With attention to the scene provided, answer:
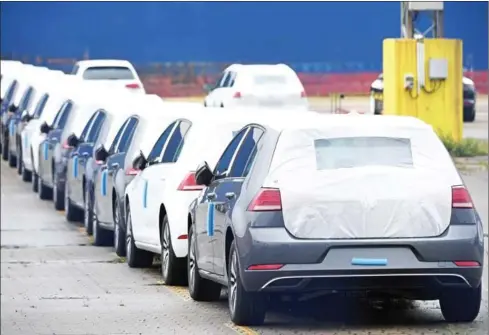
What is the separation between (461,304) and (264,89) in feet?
86.4

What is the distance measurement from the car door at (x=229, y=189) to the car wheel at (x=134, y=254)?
12.0 feet

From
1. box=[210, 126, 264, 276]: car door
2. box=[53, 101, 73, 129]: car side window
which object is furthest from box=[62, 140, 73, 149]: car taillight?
box=[210, 126, 264, 276]: car door

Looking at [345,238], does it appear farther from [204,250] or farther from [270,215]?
[204,250]

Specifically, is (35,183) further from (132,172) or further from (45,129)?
(132,172)

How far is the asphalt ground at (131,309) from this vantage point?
12.1 metres

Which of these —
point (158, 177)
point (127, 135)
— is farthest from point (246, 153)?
point (127, 135)

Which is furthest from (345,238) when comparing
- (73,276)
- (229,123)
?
(73,276)

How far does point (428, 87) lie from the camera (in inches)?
1212

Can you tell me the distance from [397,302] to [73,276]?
12.5 feet

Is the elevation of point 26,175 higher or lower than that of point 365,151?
lower

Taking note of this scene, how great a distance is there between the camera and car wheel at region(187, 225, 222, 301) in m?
13.7

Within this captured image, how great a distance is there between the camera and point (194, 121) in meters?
15.6

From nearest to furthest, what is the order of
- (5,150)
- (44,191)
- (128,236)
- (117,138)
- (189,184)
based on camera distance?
(189,184) → (128,236) → (117,138) → (44,191) → (5,150)

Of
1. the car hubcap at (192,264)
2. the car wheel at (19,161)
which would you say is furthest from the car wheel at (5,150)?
the car hubcap at (192,264)
